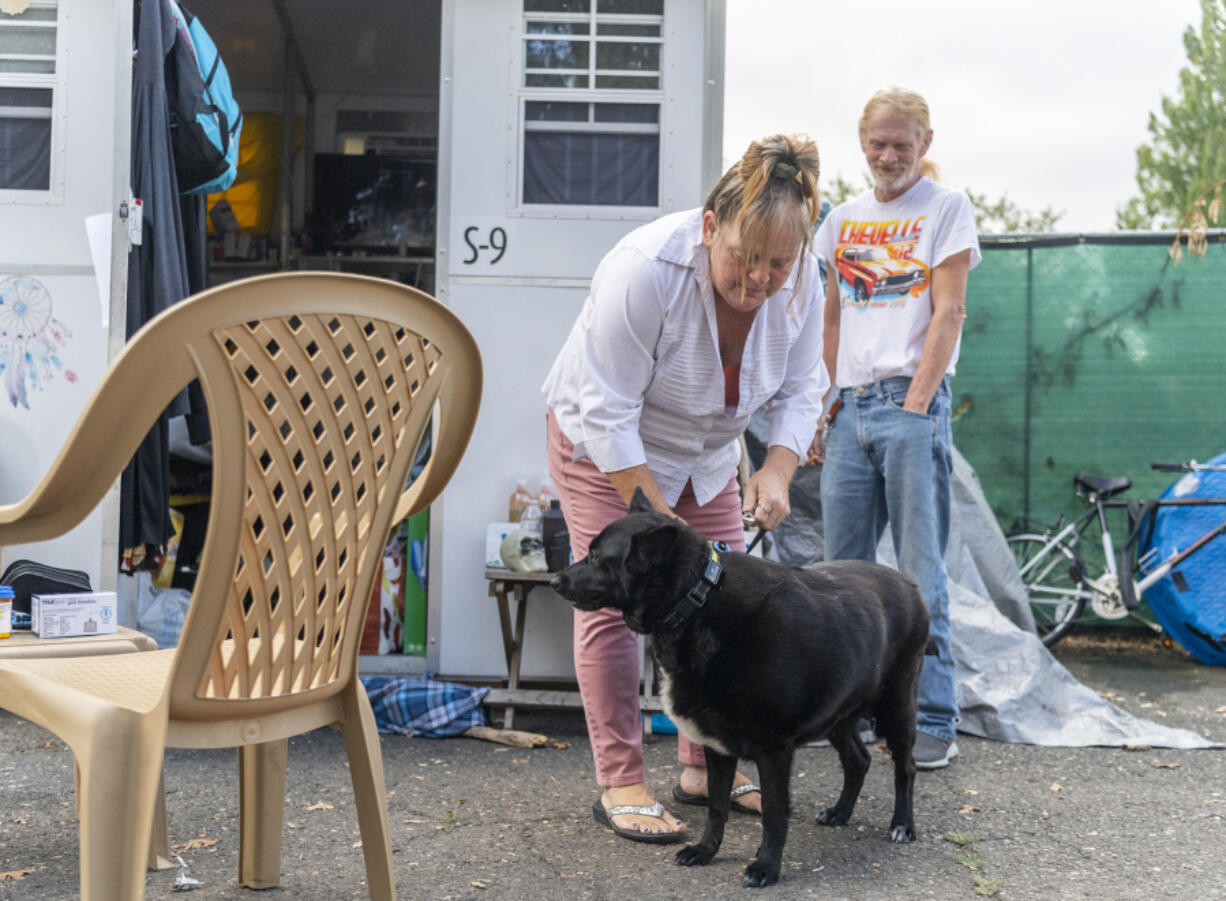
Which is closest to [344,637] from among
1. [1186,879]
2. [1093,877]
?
[1093,877]

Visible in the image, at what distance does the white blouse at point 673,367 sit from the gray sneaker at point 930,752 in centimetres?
116

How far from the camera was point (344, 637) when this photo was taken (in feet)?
6.35

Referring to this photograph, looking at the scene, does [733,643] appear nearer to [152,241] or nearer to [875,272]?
[875,272]

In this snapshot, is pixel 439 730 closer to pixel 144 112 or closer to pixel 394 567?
pixel 394 567

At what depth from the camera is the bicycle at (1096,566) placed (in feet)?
17.7

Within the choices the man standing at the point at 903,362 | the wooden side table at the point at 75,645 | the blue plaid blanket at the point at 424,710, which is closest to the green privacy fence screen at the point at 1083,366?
the man standing at the point at 903,362

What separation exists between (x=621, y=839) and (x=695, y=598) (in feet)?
2.50

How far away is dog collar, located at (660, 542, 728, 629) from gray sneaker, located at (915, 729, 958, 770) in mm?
1388

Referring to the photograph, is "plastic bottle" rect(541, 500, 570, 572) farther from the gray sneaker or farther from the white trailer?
the gray sneaker

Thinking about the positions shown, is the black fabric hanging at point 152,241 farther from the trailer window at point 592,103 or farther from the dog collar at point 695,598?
the dog collar at point 695,598

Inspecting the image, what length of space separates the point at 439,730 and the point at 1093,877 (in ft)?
6.74

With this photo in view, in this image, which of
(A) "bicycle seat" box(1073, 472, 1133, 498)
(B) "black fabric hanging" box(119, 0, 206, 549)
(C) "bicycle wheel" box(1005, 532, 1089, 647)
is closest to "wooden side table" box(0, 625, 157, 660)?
(B) "black fabric hanging" box(119, 0, 206, 549)

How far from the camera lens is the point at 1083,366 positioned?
5.80 metres

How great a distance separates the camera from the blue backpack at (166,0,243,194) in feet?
12.6
